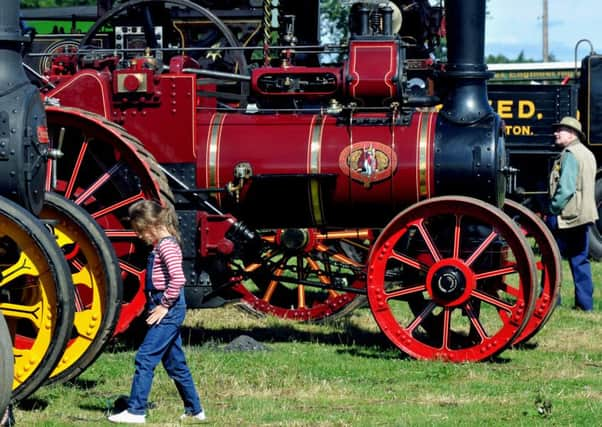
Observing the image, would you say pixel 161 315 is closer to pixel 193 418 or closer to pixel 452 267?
pixel 193 418

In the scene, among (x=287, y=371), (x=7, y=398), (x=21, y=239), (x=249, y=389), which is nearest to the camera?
(x=7, y=398)

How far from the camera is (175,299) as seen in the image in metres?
6.16

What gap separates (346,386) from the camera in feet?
23.6

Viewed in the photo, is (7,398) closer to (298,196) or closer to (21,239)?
(21,239)

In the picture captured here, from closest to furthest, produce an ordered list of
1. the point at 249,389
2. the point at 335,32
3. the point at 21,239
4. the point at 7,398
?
1. the point at 7,398
2. the point at 21,239
3. the point at 249,389
4. the point at 335,32

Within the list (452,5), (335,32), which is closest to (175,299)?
(452,5)

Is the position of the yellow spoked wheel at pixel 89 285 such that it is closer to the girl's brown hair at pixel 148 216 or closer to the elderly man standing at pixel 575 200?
the girl's brown hair at pixel 148 216

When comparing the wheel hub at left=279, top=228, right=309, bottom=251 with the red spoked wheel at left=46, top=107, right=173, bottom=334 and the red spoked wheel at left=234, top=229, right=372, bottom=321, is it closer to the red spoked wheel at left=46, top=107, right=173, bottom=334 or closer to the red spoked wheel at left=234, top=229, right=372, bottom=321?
the red spoked wheel at left=234, top=229, right=372, bottom=321

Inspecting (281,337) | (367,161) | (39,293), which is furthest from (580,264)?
(39,293)

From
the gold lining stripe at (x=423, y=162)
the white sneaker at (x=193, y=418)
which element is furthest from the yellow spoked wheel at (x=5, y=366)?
the gold lining stripe at (x=423, y=162)

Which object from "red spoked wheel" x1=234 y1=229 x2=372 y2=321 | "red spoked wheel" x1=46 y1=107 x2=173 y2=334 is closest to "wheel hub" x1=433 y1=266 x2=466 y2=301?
"red spoked wheel" x1=234 y1=229 x2=372 y2=321

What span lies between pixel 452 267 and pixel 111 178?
2008 millimetres

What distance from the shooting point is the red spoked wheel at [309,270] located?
9.01 meters

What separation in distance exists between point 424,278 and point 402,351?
1.51ft
